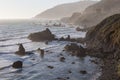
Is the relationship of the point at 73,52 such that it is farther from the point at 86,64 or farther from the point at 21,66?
the point at 21,66

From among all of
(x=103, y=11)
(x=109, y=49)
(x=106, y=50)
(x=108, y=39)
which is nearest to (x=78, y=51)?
(x=106, y=50)

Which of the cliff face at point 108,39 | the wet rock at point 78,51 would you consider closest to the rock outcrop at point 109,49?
the cliff face at point 108,39

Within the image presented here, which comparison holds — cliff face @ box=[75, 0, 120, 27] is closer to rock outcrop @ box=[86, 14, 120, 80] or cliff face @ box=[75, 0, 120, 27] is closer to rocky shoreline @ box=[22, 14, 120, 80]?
rocky shoreline @ box=[22, 14, 120, 80]

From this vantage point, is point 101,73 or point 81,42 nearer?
point 101,73

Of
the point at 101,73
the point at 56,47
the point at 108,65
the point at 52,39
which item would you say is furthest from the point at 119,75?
the point at 52,39

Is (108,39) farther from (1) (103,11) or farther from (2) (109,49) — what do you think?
(1) (103,11)

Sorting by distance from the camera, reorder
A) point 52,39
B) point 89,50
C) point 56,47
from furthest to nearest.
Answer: point 52,39, point 56,47, point 89,50

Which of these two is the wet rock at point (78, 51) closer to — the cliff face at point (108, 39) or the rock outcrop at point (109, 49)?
the rock outcrop at point (109, 49)

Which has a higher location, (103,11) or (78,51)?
(103,11)

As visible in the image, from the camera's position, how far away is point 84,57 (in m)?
56.9

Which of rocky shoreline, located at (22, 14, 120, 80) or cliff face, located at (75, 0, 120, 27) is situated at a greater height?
cliff face, located at (75, 0, 120, 27)

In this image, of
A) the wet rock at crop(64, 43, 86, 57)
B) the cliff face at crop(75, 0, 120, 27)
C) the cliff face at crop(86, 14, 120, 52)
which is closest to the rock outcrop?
the cliff face at crop(86, 14, 120, 52)

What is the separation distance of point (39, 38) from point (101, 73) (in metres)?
51.0

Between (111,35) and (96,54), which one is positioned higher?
(111,35)
